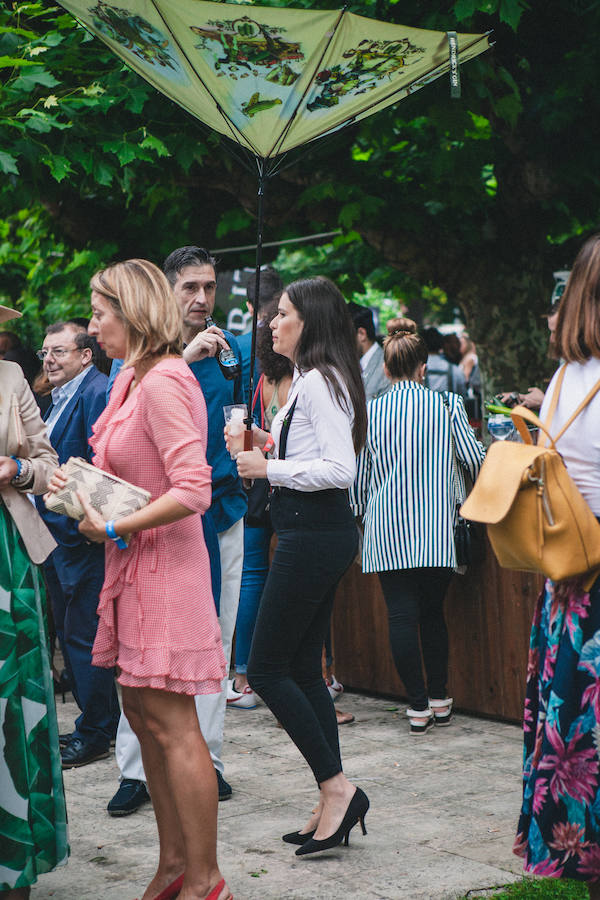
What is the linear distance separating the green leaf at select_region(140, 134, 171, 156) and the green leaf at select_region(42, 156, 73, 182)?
55 centimetres

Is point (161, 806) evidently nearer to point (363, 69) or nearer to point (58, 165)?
point (363, 69)

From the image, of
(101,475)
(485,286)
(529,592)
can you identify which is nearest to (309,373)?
(101,475)

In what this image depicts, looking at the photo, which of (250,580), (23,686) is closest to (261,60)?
(23,686)

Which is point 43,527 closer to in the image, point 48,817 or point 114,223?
point 48,817

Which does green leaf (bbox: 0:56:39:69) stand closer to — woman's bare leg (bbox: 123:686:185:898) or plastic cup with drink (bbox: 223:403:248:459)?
plastic cup with drink (bbox: 223:403:248:459)

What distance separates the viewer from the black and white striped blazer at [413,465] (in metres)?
6.17

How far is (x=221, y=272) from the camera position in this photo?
455 inches

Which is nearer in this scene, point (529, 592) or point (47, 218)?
point (529, 592)

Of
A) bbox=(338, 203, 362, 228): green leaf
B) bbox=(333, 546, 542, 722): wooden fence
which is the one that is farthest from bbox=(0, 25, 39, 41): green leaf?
bbox=(333, 546, 542, 722): wooden fence

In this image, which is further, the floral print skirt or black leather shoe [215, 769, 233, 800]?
black leather shoe [215, 769, 233, 800]

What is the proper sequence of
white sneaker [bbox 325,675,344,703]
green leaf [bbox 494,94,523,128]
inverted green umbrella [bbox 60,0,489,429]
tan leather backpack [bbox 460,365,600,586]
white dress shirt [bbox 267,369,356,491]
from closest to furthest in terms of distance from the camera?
1. tan leather backpack [bbox 460,365,600,586]
2. white dress shirt [bbox 267,369,356,491]
3. inverted green umbrella [bbox 60,0,489,429]
4. white sneaker [bbox 325,675,344,703]
5. green leaf [bbox 494,94,523,128]

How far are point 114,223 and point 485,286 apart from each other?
356 cm

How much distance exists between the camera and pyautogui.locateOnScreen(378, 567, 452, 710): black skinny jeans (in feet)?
20.3

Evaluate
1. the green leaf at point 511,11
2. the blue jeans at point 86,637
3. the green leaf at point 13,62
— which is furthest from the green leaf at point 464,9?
the blue jeans at point 86,637
